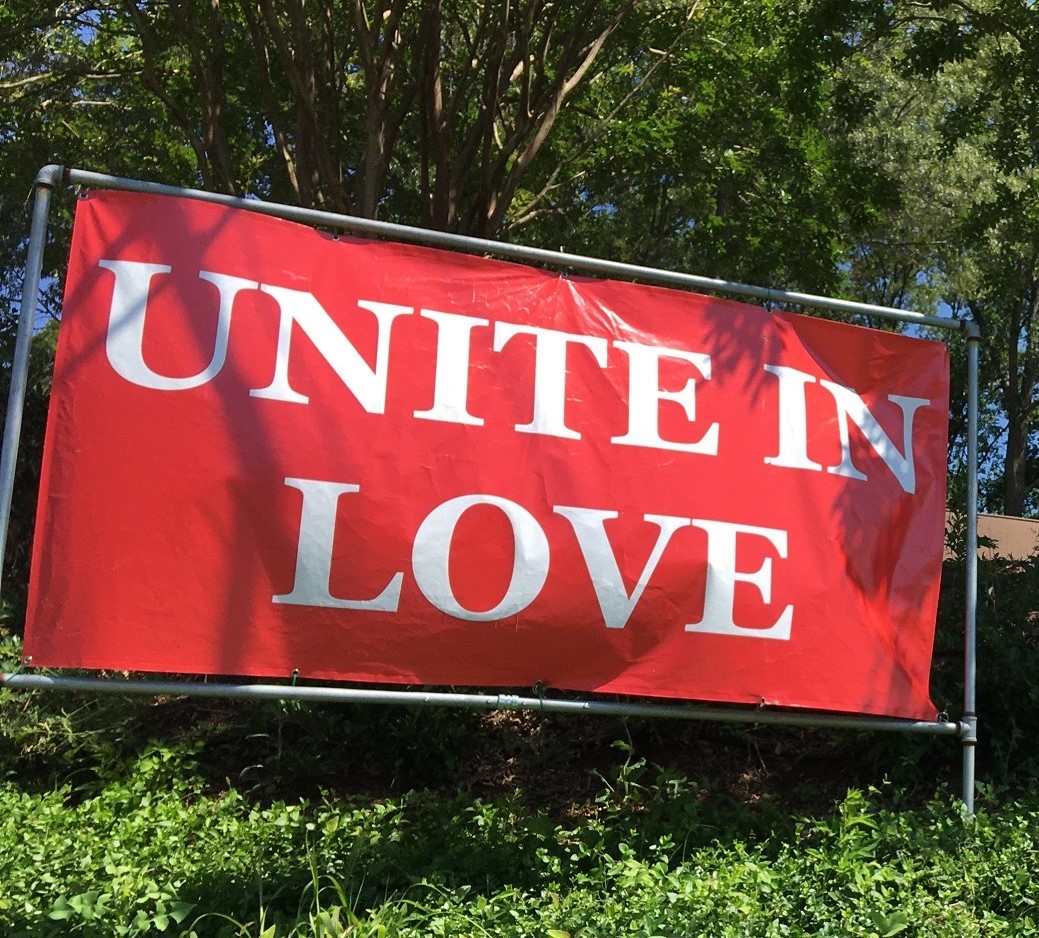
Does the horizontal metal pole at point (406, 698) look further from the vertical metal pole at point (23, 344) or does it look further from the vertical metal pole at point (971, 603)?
the vertical metal pole at point (23, 344)

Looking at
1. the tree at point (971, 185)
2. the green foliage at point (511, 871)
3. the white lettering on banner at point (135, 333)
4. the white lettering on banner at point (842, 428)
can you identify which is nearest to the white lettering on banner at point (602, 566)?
the white lettering on banner at point (842, 428)

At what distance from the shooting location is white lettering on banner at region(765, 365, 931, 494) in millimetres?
4809

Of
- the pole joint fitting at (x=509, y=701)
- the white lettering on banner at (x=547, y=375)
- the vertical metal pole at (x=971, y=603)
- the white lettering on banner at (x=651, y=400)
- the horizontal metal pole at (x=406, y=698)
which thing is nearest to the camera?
the horizontal metal pole at (x=406, y=698)

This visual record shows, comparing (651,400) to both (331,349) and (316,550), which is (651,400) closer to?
(331,349)

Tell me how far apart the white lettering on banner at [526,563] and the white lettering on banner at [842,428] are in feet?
1.19

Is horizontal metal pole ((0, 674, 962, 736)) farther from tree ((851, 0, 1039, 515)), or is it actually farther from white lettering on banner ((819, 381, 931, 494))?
tree ((851, 0, 1039, 515))

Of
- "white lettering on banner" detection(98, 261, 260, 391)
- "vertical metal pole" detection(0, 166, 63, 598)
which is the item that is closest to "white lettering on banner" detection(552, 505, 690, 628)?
"white lettering on banner" detection(98, 261, 260, 391)

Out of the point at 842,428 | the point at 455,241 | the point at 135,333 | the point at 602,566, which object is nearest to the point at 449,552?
the point at 602,566

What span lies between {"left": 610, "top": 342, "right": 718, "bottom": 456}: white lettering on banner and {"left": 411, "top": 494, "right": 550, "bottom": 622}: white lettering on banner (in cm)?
53

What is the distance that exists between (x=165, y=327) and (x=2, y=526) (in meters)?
0.88

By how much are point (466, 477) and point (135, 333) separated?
4.30ft

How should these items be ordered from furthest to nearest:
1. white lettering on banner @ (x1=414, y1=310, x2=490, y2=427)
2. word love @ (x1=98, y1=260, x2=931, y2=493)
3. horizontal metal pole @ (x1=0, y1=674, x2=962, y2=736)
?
white lettering on banner @ (x1=414, y1=310, x2=490, y2=427)
word love @ (x1=98, y1=260, x2=931, y2=493)
horizontal metal pole @ (x1=0, y1=674, x2=962, y2=736)

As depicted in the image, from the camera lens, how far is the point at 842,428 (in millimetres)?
4906

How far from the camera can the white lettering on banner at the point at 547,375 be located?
4488 mm
